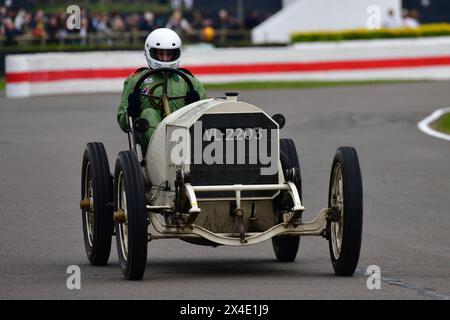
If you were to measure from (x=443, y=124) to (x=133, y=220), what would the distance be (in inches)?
601

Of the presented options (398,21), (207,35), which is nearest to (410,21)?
(398,21)

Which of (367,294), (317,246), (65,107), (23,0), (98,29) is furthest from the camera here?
(23,0)

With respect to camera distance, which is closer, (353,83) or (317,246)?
(317,246)

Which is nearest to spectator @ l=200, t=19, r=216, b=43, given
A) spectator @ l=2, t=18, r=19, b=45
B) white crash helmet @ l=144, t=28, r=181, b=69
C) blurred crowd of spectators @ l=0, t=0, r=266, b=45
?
blurred crowd of spectators @ l=0, t=0, r=266, b=45

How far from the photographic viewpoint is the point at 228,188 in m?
9.58

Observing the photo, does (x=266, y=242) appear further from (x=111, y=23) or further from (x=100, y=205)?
(x=111, y=23)

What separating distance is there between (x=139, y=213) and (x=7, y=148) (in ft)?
37.2

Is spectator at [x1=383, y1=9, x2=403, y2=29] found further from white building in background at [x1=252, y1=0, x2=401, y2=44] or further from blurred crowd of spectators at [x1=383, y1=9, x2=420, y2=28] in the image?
white building in background at [x1=252, y1=0, x2=401, y2=44]

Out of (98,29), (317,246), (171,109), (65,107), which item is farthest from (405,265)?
(98,29)

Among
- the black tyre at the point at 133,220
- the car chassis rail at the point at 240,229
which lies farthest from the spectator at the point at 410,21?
the black tyre at the point at 133,220

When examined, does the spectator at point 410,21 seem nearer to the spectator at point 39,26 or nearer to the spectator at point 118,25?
the spectator at point 118,25

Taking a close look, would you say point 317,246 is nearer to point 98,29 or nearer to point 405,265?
point 405,265

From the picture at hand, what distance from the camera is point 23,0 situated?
47344 mm

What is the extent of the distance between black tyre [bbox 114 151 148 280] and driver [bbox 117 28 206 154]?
104 cm
